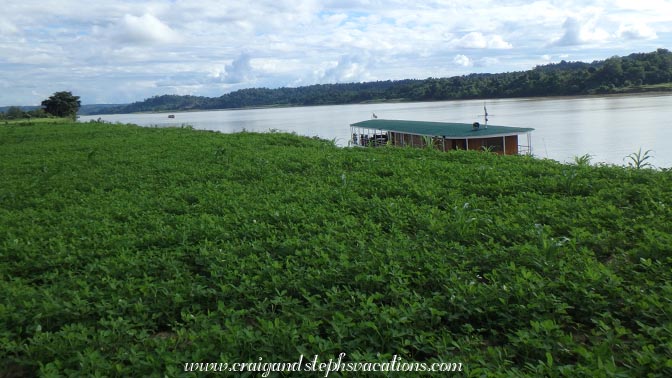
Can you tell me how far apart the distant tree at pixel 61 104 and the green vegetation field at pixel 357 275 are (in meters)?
53.4

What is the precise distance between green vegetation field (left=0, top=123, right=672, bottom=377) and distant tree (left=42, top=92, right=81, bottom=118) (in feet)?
175

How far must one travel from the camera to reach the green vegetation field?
257 centimetres

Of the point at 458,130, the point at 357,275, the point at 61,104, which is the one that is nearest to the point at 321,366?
the point at 357,275

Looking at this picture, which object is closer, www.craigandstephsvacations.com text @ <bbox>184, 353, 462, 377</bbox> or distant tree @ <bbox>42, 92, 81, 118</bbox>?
www.craigandstephsvacations.com text @ <bbox>184, 353, 462, 377</bbox>

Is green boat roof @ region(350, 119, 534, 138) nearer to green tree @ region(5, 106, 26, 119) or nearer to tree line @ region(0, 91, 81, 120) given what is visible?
green tree @ region(5, 106, 26, 119)

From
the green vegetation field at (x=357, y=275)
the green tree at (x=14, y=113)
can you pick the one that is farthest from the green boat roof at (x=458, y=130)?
the green tree at (x=14, y=113)

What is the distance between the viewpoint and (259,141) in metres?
12.0

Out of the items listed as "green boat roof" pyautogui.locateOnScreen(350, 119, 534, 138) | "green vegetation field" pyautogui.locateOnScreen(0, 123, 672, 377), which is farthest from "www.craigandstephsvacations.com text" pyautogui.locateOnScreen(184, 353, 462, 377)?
"green boat roof" pyautogui.locateOnScreen(350, 119, 534, 138)

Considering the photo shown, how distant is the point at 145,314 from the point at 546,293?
2.27 metres

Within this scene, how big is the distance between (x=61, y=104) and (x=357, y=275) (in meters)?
58.7

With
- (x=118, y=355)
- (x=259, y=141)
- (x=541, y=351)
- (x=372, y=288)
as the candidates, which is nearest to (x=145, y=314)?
(x=118, y=355)

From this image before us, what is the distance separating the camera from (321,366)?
245 centimetres

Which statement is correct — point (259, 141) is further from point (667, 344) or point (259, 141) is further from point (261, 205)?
point (667, 344)

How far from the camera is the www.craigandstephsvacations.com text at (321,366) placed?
7.82 ft
